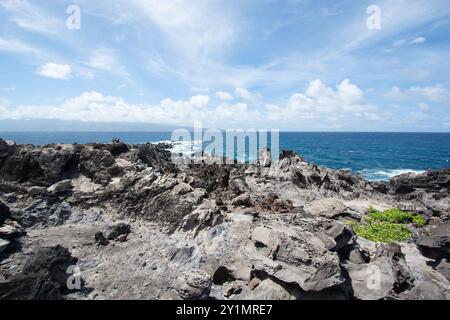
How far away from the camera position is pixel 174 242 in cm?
1808

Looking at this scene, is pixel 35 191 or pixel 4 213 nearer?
pixel 4 213

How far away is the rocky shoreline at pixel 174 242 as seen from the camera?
13.3 meters

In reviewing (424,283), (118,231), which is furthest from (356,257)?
(118,231)

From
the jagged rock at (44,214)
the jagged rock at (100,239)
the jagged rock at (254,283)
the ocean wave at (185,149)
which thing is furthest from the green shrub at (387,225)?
the ocean wave at (185,149)

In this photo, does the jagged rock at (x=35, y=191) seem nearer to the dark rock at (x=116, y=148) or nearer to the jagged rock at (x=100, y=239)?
the jagged rock at (x=100, y=239)

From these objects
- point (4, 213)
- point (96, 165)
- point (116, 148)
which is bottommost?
point (4, 213)

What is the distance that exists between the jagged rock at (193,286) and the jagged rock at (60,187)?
15.0 metres

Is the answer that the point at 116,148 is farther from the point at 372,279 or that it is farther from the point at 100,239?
the point at 372,279

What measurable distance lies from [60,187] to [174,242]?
11.2 metres

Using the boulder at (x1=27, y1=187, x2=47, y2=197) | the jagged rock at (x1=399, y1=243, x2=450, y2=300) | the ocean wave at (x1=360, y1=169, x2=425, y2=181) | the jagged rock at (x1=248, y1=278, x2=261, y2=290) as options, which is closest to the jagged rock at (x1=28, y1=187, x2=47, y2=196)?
the boulder at (x1=27, y1=187, x2=47, y2=197)

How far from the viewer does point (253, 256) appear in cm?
1523

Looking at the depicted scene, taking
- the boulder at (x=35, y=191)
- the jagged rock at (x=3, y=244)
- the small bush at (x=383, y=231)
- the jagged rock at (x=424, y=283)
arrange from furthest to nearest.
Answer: the boulder at (x=35, y=191) → the small bush at (x=383, y=231) → the jagged rock at (x=3, y=244) → the jagged rock at (x=424, y=283)
